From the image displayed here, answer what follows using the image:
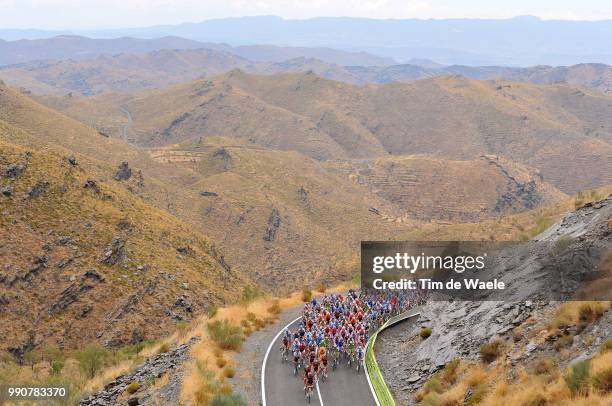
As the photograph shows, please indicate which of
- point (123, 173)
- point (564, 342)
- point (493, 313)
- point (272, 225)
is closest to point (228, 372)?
point (493, 313)

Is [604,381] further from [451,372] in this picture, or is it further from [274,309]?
[274,309]

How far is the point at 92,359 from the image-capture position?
118 ft

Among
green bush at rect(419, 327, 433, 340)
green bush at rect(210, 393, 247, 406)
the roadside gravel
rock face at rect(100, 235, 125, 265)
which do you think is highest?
green bush at rect(210, 393, 247, 406)

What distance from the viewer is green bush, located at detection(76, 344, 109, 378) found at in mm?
34688

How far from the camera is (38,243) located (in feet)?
158

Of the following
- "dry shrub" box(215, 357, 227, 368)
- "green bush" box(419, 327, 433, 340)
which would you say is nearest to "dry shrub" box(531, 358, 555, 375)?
"green bush" box(419, 327, 433, 340)

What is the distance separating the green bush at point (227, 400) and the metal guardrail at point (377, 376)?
5.44 m

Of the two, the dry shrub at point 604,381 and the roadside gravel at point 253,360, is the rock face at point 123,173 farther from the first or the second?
the dry shrub at point 604,381

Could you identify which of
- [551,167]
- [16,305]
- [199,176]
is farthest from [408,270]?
[551,167]

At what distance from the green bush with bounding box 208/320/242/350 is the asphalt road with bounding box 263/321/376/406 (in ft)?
7.94

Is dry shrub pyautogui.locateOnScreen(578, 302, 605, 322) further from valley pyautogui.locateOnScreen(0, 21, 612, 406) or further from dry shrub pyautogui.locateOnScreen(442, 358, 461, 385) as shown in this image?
dry shrub pyautogui.locateOnScreen(442, 358, 461, 385)

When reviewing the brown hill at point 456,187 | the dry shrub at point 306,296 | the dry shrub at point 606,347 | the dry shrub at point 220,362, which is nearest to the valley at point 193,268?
the dry shrub at point 220,362

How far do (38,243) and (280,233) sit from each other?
47.9 m

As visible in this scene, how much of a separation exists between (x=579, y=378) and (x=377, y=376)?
422 inches
